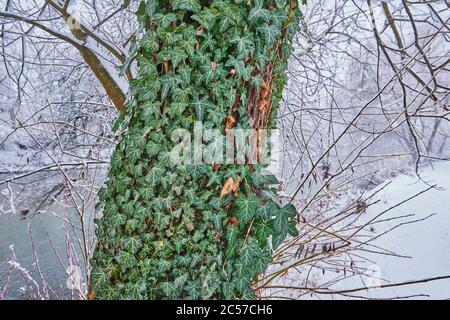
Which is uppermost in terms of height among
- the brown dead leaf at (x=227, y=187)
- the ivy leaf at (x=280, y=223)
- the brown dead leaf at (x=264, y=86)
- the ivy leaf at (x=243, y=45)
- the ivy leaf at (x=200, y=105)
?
the ivy leaf at (x=243, y=45)

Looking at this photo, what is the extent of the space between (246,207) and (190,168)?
0.20 meters

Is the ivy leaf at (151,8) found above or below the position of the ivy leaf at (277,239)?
above

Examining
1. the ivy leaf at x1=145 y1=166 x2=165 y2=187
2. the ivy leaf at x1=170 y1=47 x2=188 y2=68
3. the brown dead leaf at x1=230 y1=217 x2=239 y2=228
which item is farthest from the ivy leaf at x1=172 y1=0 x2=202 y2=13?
the brown dead leaf at x1=230 y1=217 x2=239 y2=228

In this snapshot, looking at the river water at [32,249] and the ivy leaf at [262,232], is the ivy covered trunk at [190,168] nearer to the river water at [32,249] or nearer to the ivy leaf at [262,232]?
the ivy leaf at [262,232]

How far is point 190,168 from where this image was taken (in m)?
1.08

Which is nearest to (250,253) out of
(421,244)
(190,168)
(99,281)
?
Result: (190,168)

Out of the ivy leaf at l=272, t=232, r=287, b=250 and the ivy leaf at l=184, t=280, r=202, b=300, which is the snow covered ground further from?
the ivy leaf at l=184, t=280, r=202, b=300

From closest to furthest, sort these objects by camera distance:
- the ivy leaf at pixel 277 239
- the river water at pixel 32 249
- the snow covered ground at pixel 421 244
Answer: the ivy leaf at pixel 277 239, the snow covered ground at pixel 421 244, the river water at pixel 32 249

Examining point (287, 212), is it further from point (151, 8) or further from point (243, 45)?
point (151, 8)

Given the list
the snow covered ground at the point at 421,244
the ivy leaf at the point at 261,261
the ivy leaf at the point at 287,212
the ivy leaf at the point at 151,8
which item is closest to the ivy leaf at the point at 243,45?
the ivy leaf at the point at 151,8

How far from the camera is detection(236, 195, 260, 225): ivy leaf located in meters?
1.10

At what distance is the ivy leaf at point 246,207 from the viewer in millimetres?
1098
